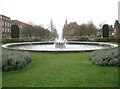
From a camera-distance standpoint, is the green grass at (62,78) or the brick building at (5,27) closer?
the green grass at (62,78)

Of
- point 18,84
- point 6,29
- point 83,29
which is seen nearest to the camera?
point 18,84

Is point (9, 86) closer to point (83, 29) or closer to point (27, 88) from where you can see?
point (27, 88)

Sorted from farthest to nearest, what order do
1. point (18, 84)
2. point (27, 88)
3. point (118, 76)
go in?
point (118, 76) → point (18, 84) → point (27, 88)

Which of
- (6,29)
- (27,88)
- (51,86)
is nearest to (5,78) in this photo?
(27,88)

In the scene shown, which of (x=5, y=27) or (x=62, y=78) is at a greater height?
(x=5, y=27)

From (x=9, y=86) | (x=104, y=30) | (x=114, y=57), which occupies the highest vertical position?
(x=104, y=30)

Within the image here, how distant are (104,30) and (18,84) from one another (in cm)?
3264

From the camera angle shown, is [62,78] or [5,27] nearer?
[62,78]

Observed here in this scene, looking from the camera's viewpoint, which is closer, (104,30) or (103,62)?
(103,62)

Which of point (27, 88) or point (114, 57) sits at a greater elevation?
point (114, 57)

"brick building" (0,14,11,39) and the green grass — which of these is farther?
"brick building" (0,14,11,39)

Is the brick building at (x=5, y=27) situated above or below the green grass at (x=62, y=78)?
above

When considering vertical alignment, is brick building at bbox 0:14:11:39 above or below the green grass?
above

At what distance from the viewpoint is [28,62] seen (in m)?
9.95
